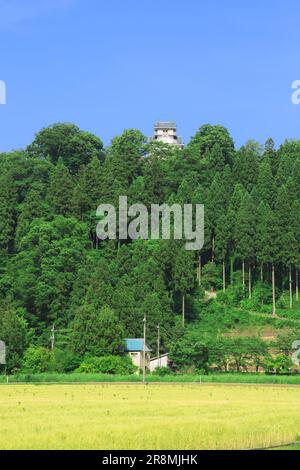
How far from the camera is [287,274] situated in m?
81.4

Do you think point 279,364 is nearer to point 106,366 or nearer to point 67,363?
point 106,366

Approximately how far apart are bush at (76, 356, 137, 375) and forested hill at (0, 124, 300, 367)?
117 centimetres

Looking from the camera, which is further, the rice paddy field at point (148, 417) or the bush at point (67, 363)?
the bush at point (67, 363)

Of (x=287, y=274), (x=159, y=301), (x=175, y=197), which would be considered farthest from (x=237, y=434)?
(x=175, y=197)

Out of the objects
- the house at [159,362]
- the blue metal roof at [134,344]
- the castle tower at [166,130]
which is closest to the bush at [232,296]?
the house at [159,362]

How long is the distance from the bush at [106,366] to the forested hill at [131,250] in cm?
117

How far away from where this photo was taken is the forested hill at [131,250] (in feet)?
228

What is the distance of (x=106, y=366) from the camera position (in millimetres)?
62250

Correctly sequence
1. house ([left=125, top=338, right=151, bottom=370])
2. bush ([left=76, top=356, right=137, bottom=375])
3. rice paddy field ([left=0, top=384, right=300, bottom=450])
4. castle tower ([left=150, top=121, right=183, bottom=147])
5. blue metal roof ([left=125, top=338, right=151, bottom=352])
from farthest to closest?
1. castle tower ([left=150, top=121, right=183, bottom=147])
2. blue metal roof ([left=125, top=338, right=151, bottom=352])
3. house ([left=125, top=338, right=151, bottom=370])
4. bush ([left=76, top=356, right=137, bottom=375])
5. rice paddy field ([left=0, top=384, right=300, bottom=450])

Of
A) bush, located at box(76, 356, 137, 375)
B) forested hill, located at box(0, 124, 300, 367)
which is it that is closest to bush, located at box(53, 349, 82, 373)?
forested hill, located at box(0, 124, 300, 367)

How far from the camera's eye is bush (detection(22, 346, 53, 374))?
63.6m

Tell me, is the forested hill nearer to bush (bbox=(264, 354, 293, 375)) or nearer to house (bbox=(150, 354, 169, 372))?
house (bbox=(150, 354, 169, 372))

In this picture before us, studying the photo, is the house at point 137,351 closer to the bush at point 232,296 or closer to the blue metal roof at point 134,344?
the blue metal roof at point 134,344

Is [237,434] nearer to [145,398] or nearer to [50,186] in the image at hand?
[145,398]
